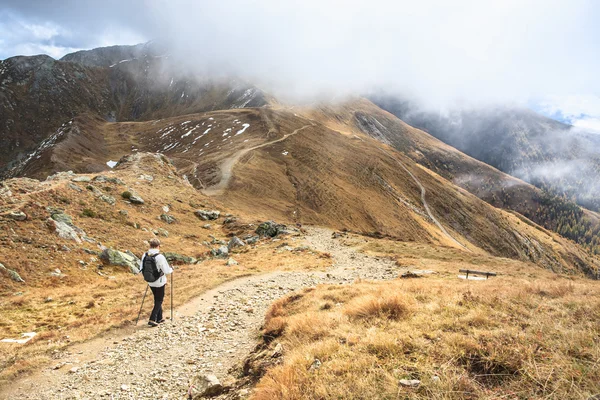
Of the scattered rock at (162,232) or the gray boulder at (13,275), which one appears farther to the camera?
the scattered rock at (162,232)

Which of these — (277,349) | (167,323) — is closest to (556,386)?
(277,349)

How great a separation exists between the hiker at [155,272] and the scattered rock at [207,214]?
27.5 m

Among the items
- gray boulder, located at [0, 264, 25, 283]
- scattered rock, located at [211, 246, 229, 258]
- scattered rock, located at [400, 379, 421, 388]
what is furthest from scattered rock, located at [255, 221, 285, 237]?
scattered rock, located at [400, 379, 421, 388]

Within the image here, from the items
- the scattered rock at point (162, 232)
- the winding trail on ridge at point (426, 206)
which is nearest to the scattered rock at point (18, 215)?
the scattered rock at point (162, 232)

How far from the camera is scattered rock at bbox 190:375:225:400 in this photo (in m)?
6.44

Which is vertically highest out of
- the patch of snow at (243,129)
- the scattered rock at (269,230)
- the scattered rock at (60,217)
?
the patch of snow at (243,129)

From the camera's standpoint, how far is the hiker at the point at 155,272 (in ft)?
34.1

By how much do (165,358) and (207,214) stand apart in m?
31.5

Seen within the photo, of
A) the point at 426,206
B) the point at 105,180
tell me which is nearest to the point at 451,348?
the point at 105,180

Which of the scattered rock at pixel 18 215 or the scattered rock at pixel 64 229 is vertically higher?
the scattered rock at pixel 18 215

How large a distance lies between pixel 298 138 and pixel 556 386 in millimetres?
93987

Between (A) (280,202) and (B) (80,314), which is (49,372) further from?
(A) (280,202)

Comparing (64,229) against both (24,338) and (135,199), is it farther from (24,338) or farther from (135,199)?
(135,199)

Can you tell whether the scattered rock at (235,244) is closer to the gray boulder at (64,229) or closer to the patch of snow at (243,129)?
the gray boulder at (64,229)
